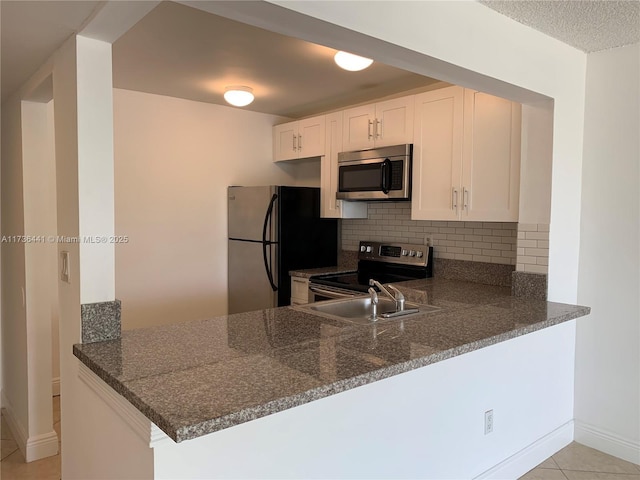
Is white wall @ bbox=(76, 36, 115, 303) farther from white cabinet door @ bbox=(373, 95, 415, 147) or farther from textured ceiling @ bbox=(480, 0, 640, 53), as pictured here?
white cabinet door @ bbox=(373, 95, 415, 147)

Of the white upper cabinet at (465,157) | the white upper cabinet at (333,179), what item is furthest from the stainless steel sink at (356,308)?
the white upper cabinet at (333,179)

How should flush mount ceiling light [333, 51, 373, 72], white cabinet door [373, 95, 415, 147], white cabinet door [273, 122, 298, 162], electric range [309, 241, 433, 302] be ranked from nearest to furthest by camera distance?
1. flush mount ceiling light [333, 51, 373, 72]
2. white cabinet door [373, 95, 415, 147]
3. electric range [309, 241, 433, 302]
4. white cabinet door [273, 122, 298, 162]

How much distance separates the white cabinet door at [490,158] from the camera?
9.12 ft

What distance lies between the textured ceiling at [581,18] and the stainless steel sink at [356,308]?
1.45 m

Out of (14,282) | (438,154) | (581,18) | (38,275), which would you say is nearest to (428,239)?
(438,154)

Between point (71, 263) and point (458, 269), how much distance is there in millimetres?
2537

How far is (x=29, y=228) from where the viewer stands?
8.98 ft

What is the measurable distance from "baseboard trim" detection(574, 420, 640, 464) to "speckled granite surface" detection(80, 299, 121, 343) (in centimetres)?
267

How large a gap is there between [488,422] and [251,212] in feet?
8.09

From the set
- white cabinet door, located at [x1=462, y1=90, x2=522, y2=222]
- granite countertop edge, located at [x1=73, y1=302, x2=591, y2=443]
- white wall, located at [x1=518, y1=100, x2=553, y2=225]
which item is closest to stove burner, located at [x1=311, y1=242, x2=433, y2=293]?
white cabinet door, located at [x1=462, y1=90, x2=522, y2=222]

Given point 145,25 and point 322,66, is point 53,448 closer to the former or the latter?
point 145,25

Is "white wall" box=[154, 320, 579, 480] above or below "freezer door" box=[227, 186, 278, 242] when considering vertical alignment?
below

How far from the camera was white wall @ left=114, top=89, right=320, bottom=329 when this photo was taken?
374 centimetres

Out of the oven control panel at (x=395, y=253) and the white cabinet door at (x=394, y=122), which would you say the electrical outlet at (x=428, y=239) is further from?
the white cabinet door at (x=394, y=122)
